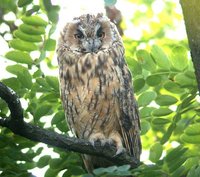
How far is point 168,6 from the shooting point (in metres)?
6.04

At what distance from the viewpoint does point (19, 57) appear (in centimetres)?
318

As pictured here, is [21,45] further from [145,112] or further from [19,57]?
[145,112]

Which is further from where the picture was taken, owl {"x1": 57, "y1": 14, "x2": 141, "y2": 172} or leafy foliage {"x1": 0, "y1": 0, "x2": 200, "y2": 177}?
owl {"x1": 57, "y1": 14, "x2": 141, "y2": 172}

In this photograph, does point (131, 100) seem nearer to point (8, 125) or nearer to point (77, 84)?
point (77, 84)

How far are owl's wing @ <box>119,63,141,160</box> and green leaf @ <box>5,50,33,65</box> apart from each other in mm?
700

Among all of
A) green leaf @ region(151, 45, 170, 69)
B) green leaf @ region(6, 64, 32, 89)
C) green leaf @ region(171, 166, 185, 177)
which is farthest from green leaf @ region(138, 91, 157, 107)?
green leaf @ region(6, 64, 32, 89)

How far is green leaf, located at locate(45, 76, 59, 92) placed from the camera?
316 centimetres

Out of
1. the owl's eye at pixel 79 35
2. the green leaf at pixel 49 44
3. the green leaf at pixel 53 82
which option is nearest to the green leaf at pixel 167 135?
the green leaf at pixel 53 82

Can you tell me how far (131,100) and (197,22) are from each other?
1.13 metres

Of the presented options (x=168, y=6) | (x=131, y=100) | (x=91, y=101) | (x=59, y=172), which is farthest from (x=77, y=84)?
(x=168, y=6)

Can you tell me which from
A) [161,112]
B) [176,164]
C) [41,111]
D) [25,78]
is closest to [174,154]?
[176,164]

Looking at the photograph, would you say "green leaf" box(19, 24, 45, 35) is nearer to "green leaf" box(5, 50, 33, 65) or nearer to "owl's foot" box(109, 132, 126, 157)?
"green leaf" box(5, 50, 33, 65)

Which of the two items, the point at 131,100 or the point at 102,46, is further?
the point at 102,46

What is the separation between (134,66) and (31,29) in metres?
0.63
